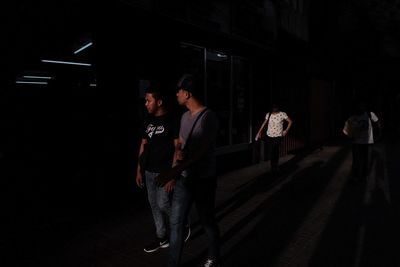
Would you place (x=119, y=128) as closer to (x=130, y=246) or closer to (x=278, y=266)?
(x=130, y=246)

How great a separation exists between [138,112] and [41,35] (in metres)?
1.98

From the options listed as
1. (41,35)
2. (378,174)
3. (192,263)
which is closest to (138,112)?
(41,35)

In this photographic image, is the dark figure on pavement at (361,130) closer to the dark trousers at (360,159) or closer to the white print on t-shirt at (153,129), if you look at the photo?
the dark trousers at (360,159)

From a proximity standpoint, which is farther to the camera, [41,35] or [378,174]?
[378,174]

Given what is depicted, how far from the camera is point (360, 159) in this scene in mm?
8352

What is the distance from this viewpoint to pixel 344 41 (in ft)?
59.6

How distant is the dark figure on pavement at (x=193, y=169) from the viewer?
11.4 feet

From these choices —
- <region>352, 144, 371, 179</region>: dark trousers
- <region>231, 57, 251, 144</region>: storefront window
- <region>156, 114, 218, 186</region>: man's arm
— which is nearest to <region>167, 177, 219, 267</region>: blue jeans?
<region>156, 114, 218, 186</region>: man's arm

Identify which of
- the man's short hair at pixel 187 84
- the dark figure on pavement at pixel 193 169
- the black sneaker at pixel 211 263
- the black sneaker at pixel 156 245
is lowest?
the black sneaker at pixel 156 245

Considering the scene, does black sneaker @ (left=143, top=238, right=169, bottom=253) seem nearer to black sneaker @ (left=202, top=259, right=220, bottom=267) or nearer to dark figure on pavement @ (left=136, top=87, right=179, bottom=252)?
dark figure on pavement @ (left=136, top=87, right=179, bottom=252)

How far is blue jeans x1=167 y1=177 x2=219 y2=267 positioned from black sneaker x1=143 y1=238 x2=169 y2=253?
3.32 ft

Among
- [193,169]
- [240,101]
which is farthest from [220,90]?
[193,169]

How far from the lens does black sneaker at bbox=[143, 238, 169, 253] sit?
4516 mm

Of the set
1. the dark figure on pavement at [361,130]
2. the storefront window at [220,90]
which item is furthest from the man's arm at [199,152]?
the storefront window at [220,90]
